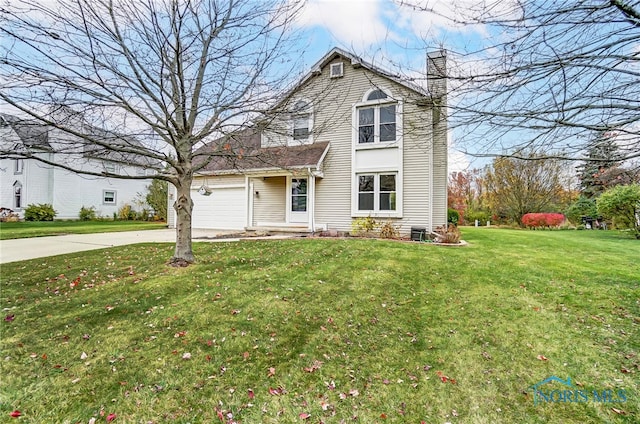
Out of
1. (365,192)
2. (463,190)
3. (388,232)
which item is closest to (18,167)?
(365,192)

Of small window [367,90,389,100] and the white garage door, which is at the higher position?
small window [367,90,389,100]

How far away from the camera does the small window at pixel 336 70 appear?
1278 centimetres

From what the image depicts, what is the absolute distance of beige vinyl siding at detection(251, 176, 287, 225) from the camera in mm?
13922

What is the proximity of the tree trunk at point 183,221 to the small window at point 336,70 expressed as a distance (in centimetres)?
894

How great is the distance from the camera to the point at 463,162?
500 centimetres

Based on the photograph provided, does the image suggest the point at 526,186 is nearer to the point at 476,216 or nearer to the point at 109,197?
the point at 476,216

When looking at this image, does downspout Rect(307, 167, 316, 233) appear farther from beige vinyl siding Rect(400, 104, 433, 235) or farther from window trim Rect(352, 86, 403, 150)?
beige vinyl siding Rect(400, 104, 433, 235)

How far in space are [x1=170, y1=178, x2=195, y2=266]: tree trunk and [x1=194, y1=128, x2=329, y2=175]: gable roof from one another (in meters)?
0.58

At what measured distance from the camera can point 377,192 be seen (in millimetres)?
12352

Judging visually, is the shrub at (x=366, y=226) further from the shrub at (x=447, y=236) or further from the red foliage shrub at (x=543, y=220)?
the red foliage shrub at (x=543, y=220)

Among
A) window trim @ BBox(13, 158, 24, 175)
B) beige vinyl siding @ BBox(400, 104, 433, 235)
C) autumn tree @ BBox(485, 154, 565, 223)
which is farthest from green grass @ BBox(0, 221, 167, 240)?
autumn tree @ BBox(485, 154, 565, 223)

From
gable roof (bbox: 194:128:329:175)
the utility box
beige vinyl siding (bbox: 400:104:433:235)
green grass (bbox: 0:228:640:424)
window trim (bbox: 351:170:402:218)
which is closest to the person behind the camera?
green grass (bbox: 0:228:640:424)

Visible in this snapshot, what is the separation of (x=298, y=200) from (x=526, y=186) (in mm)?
18968

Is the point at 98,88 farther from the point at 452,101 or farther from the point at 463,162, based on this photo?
the point at 463,162
